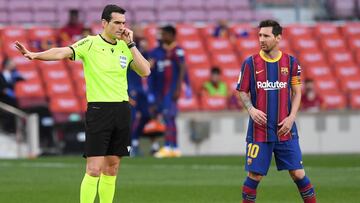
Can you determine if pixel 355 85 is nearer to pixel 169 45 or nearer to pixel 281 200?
pixel 169 45

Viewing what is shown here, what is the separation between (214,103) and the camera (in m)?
26.0

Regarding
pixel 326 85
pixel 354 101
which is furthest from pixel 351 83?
pixel 354 101

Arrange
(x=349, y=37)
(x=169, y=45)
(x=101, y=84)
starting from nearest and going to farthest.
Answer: (x=101, y=84), (x=169, y=45), (x=349, y=37)

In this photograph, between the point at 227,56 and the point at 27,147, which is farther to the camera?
the point at 227,56

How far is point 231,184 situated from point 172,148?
21.2ft

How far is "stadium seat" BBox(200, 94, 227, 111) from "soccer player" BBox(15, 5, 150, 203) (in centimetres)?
1446

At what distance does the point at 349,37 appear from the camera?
30141mm

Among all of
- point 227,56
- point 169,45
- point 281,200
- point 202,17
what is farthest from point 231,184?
point 202,17

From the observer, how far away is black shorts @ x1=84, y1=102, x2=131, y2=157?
11.3 metres

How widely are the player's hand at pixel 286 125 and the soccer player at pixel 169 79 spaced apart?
10.9 meters

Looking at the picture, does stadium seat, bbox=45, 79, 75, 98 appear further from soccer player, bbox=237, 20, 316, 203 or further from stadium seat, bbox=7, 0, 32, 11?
soccer player, bbox=237, 20, 316, 203

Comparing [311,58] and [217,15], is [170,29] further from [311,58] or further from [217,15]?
[217,15]

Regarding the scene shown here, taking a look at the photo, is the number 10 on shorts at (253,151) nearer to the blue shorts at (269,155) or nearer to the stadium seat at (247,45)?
the blue shorts at (269,155)

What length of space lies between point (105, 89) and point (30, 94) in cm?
1388
